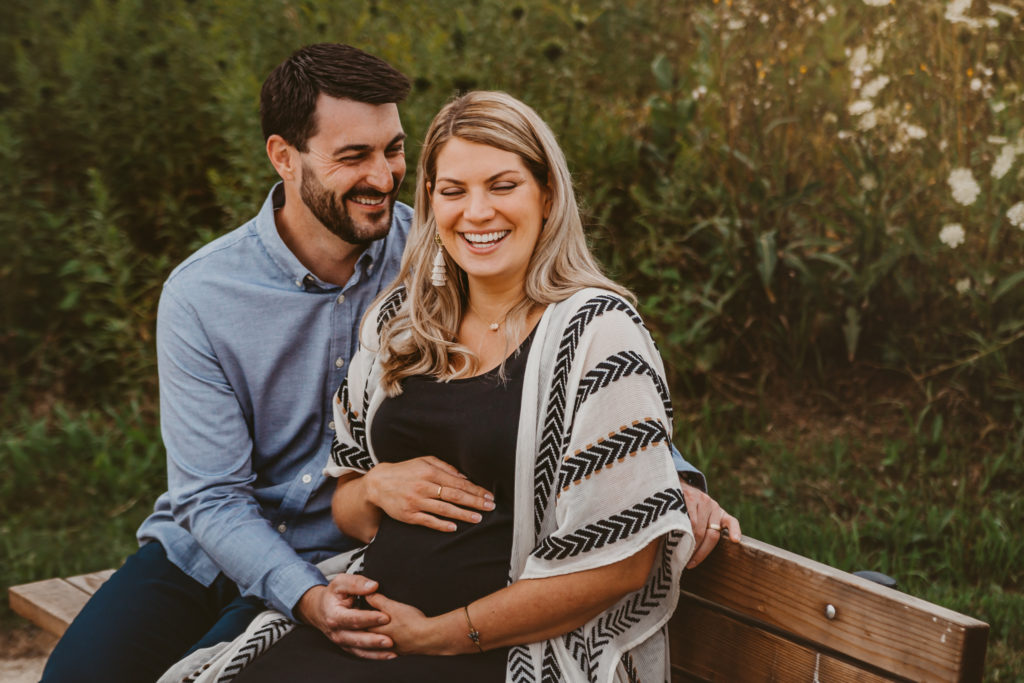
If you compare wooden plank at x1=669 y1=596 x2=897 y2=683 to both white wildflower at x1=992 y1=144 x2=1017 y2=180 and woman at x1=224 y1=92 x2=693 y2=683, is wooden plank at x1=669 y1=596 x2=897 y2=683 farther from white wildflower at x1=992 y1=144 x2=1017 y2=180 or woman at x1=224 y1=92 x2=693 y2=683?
white wildflower at x1=992 y1=144 x2=1017 y2=180

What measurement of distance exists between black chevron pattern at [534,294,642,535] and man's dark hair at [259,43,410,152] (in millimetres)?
1035

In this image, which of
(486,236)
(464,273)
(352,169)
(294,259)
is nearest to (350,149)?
(352,169)

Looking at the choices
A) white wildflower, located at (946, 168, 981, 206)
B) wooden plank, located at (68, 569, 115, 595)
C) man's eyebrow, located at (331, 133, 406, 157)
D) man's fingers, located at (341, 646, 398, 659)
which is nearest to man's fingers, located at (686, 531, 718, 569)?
man's fingers, located at (341, 646, 398, 659)

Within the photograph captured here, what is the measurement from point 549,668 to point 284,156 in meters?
1.57

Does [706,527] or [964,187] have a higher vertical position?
[964,187]

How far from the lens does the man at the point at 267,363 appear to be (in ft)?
8.13

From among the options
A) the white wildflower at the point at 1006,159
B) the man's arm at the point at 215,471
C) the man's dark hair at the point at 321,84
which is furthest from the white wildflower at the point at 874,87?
the man's arm at the point at 215,471

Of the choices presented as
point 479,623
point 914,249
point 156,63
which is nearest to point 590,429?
point 479,623

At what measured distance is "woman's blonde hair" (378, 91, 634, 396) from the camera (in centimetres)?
211

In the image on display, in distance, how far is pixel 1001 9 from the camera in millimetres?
3492

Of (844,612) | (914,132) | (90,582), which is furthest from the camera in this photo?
(914,132)

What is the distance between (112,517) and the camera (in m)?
4.34

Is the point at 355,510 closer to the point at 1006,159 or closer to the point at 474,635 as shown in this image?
the point at 474,635

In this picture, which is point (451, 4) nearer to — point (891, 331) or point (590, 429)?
point (891, 331)
